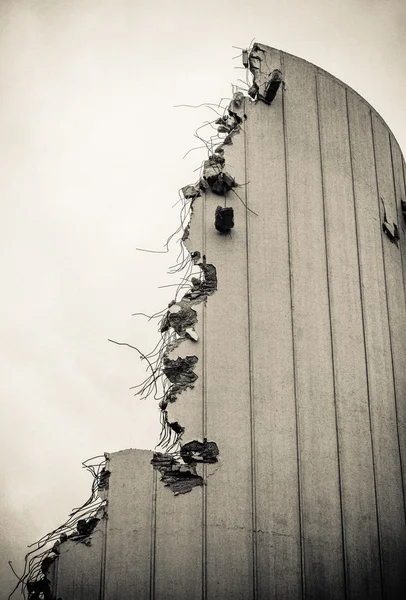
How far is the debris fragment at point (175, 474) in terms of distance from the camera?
4105 mm

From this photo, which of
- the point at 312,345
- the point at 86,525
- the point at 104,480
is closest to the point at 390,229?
the point at 312,345

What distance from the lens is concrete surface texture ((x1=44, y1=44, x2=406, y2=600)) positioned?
4.02 meters

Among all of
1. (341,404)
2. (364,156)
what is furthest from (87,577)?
(364,156)

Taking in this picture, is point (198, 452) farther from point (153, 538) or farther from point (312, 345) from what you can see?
point (312, 345)

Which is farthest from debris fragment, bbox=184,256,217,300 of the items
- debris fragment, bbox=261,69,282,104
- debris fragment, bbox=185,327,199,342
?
debris fragment, bbox=261,69,282,104

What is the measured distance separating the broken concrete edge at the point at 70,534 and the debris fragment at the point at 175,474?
0.89 ft

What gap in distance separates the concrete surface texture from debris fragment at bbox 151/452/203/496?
1.2 inches

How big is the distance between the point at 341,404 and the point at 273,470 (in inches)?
24.8

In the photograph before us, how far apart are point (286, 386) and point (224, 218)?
3.45 ft

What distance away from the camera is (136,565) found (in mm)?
3945

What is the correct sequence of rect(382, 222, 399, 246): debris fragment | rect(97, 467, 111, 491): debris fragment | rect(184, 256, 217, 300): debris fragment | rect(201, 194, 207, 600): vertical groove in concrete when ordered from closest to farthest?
rect(201, 194, 207, 600): vertical groove in concrete, rect(97, 467, 111, 491): debris fragment, rect(184, 256, 217, 300): debris fragment, rect(382, 222, 399, 246): debris fragment

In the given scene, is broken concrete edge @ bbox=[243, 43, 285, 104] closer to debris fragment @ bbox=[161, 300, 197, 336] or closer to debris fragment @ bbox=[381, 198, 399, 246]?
debris fragment @ bbox=[381, 198, 399, 246]

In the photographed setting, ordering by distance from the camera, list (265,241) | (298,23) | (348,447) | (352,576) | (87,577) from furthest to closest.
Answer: (298,23) → (265,241) → (348,447) → (352,576) → (87,577)

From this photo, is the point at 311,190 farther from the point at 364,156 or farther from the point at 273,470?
the point at 273,470
